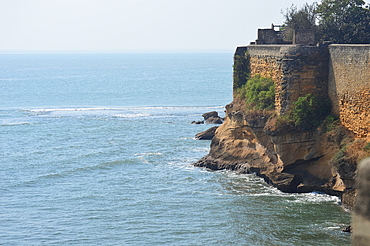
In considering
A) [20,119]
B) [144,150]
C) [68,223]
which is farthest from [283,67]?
[20,119]

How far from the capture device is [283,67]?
2367cm

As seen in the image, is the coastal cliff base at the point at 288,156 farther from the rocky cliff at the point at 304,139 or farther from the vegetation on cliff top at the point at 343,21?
the vegetation on cliff top at the point at 343,21

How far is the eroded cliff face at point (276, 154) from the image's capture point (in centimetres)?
2298

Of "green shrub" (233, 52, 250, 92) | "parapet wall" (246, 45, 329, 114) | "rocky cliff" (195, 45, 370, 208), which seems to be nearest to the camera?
"rocky cliff" (195, 45, 370, 208)

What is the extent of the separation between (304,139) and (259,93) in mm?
4501

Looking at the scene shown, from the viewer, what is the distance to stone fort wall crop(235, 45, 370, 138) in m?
20.7

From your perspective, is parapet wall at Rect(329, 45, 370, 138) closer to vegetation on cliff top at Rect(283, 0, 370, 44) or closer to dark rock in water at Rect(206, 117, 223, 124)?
vegetation on cliff top at Rect(283, 0, 370, 44)

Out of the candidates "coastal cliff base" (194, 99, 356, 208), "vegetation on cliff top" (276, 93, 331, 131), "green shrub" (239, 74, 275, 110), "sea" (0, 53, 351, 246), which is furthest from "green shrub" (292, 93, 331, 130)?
"sea" (0, 53, 351, 246)

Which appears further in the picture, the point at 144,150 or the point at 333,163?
the point at 144,150

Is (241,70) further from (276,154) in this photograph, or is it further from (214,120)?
(214,120)

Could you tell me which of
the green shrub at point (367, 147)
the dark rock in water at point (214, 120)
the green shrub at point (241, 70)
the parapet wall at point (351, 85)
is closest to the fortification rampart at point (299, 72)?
the parapet wall at point (351, 85)

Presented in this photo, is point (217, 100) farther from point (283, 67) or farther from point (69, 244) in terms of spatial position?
point (69, 244)

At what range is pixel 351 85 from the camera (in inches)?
843

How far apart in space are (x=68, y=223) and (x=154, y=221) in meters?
3.08
